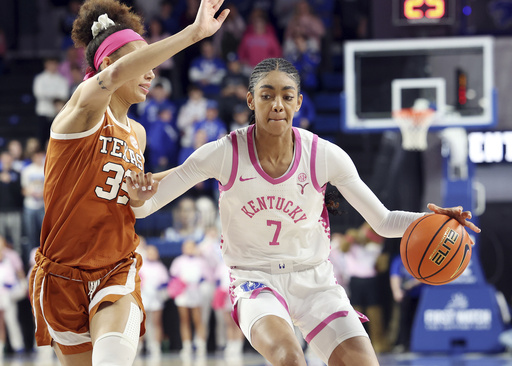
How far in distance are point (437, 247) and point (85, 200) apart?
1802 millimetres

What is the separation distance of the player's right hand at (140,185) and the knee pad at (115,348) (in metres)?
0.60

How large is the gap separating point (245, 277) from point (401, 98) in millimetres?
6749

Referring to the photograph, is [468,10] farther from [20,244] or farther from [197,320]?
[20,244]

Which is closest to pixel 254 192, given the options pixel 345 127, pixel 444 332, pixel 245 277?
pixel 245 277

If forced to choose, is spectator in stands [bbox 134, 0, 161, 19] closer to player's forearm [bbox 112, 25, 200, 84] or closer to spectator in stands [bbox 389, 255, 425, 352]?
spectator in stands [bbox 389, 255, 425, 352]

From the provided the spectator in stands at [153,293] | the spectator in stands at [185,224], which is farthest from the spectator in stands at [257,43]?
the spectator in stands at [153,293]

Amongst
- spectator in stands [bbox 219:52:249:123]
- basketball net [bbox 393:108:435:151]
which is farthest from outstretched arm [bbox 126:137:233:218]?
spectator in stands [bbox 219:52:249:123]

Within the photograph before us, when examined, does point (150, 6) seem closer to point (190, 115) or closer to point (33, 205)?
point (190, 115)

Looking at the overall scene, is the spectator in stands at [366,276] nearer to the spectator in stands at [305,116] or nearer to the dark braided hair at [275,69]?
the spectator in stands at [305,116]

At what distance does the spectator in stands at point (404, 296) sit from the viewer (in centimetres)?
1045

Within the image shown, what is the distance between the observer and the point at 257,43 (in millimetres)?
12664

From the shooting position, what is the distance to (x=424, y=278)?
417 centimetres

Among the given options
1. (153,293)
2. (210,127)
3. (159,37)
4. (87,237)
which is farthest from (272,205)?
(159,37)

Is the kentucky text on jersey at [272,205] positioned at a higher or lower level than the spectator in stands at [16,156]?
lower
